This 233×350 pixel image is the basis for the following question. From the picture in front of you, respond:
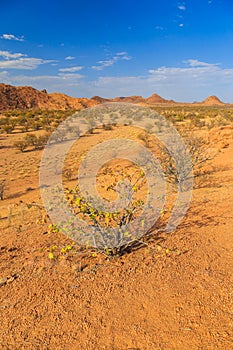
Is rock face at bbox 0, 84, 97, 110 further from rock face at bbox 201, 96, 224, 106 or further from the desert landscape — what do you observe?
rock face at bbox 201, 96, 224, 106

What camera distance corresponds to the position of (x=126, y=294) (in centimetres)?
328

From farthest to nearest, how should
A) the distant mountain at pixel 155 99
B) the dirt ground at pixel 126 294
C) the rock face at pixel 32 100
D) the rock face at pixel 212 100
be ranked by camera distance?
the distant mountain at pixel 155 99, the rock face at pixel 212 100, the rock face at pixel 32 100, the dirt ground at pixel 126 294

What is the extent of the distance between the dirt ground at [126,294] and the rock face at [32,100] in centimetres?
6563

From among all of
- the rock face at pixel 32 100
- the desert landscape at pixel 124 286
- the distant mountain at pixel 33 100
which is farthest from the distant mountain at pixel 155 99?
the desert landscape at pixel 124 286

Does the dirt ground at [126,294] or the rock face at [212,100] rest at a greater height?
the dirt ground at [126,294]

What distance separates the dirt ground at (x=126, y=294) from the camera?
8.91ft

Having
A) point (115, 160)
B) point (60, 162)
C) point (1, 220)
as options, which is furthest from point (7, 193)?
point (115, 160)

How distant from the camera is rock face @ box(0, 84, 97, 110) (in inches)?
2638

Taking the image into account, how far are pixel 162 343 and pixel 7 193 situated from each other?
9.77 meters

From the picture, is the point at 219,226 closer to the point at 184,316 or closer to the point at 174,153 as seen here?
the point at 184,316

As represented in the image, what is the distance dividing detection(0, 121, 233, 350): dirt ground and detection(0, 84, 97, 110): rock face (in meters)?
65.6

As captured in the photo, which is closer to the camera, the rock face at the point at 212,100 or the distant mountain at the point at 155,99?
the rock face at the point at 212,100

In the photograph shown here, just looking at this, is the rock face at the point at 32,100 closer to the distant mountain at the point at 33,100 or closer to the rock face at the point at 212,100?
the distant mountain at the point at 33,100

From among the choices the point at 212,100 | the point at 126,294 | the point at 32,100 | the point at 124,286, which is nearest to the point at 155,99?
the point at 212,100
